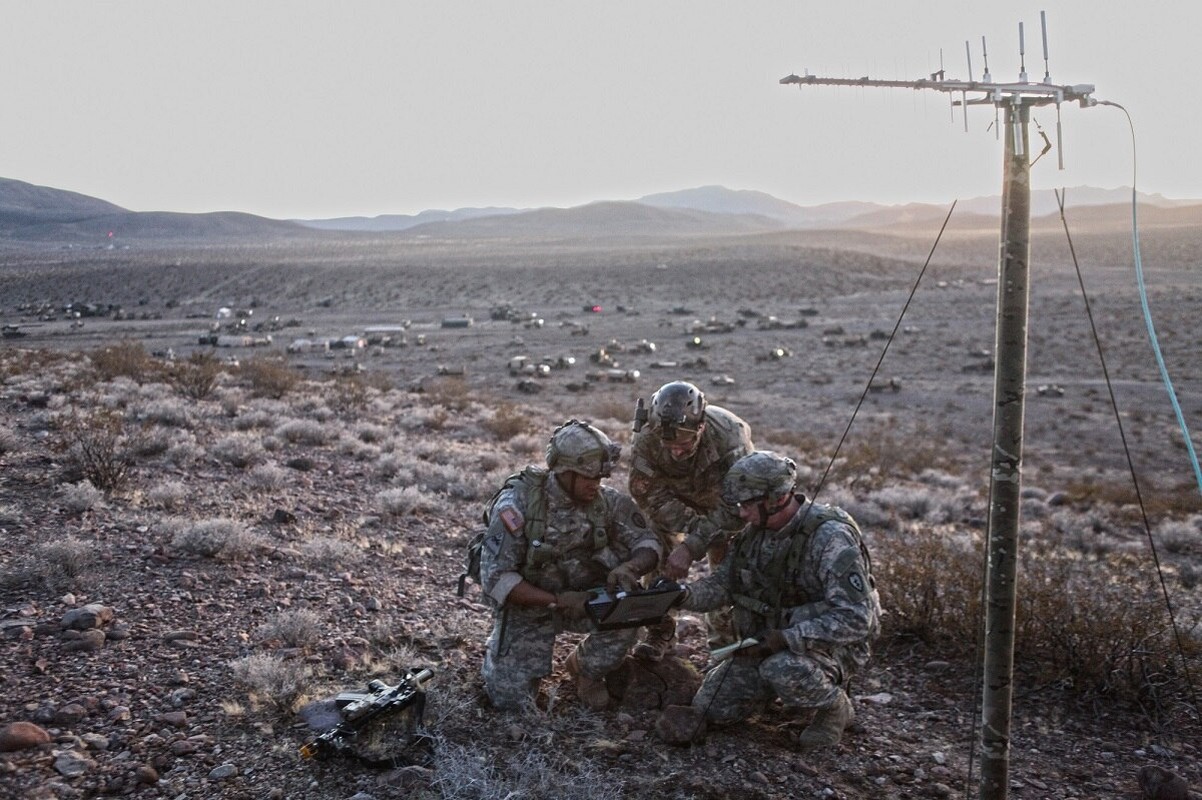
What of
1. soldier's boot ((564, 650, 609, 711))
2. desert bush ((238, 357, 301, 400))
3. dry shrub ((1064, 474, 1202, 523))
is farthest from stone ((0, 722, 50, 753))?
desert bush ((238, 357, 301, 400))

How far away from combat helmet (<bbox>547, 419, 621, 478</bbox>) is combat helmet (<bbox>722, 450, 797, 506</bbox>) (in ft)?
2.31

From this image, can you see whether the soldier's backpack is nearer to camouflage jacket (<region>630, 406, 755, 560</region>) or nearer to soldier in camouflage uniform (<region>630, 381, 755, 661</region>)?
soldier in camouflage uniform (<region>630, 381, 755, 661</region>)

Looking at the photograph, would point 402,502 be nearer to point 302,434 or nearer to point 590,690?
point 302,434

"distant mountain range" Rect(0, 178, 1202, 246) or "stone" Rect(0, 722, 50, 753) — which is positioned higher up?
"distant mountain range" Rect(0, 178, 1202, 246)

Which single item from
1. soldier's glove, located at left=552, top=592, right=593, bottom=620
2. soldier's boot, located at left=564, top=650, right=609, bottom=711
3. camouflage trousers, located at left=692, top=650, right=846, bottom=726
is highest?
soldier's glove, located at left=552, top=592, right=593, bottom=620

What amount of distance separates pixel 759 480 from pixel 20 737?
392cm

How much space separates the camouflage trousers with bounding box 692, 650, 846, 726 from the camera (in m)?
4.66

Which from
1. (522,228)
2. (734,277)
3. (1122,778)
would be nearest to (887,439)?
(1122,778)

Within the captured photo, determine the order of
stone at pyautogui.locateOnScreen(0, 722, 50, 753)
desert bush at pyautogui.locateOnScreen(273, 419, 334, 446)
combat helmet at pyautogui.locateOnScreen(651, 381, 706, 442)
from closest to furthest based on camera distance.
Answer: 1. stone at pyautogui.locateOnScreen(0, 722, 50, 753)
2. combat helmet at pyautogui.locateOnScreen(651, 381, 706, 442)
3. desert bush at pyautogui.locateOnScreen(273, 419, 334, 446)

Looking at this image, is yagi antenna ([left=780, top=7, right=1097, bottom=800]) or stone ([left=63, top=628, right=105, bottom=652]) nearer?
yagi antenna ([left=780, top=7, right=1097, bottom=800])

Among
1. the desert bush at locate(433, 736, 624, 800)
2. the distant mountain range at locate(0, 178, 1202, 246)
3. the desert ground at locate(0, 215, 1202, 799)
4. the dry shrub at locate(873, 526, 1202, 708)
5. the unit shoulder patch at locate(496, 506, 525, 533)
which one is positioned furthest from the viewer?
the distant mountain range at locate(0, 178, 1202, 246)

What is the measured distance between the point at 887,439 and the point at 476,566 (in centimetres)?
1207

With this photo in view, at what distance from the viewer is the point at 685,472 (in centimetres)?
641

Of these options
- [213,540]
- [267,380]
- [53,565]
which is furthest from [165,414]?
[53,565]
